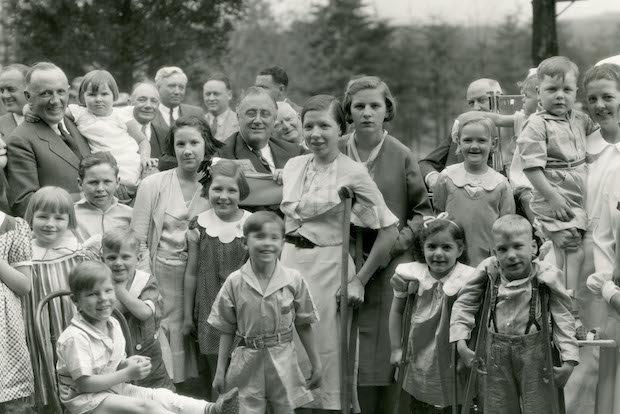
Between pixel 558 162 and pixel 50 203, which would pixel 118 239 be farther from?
pixel 558 162

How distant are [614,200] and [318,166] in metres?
1.64

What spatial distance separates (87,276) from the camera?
5211 mm

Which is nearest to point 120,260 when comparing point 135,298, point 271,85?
point 135,298

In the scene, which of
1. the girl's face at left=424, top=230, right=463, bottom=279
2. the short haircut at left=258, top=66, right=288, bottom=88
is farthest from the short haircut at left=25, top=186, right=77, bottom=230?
the short haircut at left=258, top=66, right=288, bottom=88

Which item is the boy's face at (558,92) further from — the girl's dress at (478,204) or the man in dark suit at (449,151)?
the man in dark suit at (449,151)

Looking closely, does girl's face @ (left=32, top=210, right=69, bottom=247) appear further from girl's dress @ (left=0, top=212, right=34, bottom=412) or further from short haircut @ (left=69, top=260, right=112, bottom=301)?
short haircut @ (left=69, top=260, right=112, bottom=301)

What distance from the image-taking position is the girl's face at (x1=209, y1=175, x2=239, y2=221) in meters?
6.12

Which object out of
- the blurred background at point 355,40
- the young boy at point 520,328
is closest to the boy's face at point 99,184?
the young boy at point 520,328

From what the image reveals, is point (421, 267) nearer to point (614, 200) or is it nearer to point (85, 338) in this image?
point (614, 200)

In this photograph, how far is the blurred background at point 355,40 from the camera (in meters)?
16.4

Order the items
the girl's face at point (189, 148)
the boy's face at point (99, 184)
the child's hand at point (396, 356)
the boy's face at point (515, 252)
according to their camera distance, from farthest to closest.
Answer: the girl's face at point (189, 148), the boy's face at point (99, 184), the child's hand at point (396, 356), the boy's face at point (515, 252)

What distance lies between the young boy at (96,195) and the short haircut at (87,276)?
975 millimetres

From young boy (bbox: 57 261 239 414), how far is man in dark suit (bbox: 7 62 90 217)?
1.36 metres

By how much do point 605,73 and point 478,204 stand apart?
1015 millimetres
